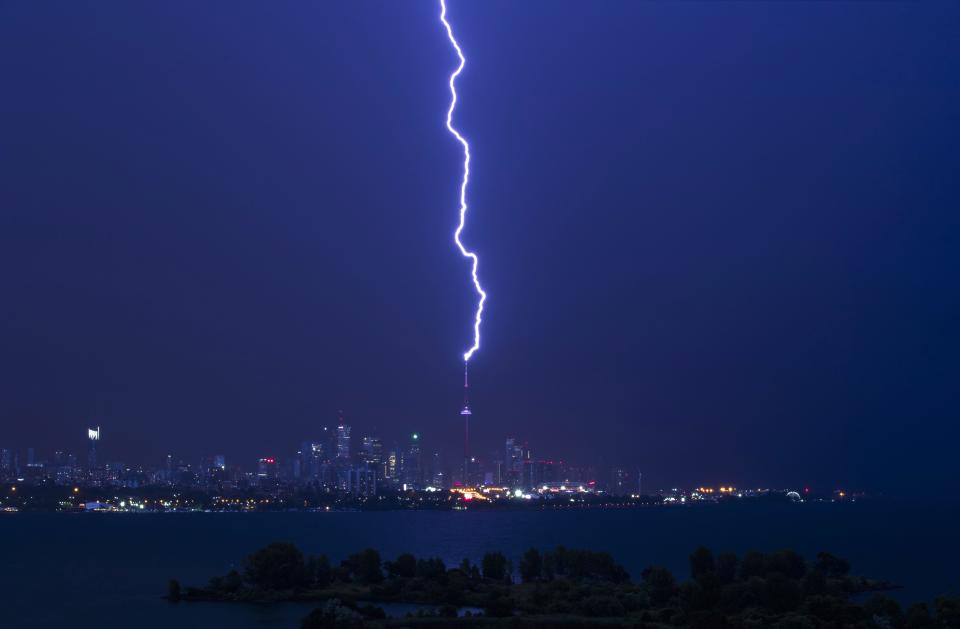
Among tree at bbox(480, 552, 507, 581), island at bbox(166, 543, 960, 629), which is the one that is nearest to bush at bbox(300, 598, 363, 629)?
island at bbox(166, 543, 960, 629)

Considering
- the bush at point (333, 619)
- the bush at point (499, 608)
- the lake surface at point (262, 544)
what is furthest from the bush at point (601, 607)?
the lake surface at point (262, 544)

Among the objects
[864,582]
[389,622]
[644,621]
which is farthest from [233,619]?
[864,582]

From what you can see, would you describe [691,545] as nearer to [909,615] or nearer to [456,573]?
[456,573]

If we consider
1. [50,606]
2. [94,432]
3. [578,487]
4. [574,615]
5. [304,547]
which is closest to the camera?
[574,615]

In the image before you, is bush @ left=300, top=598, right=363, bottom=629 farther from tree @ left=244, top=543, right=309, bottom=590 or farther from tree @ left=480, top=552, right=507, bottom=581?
tree @ left=480, top=552, right=507, bottom=581

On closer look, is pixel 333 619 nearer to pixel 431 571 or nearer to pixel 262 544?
pixel 431 571
